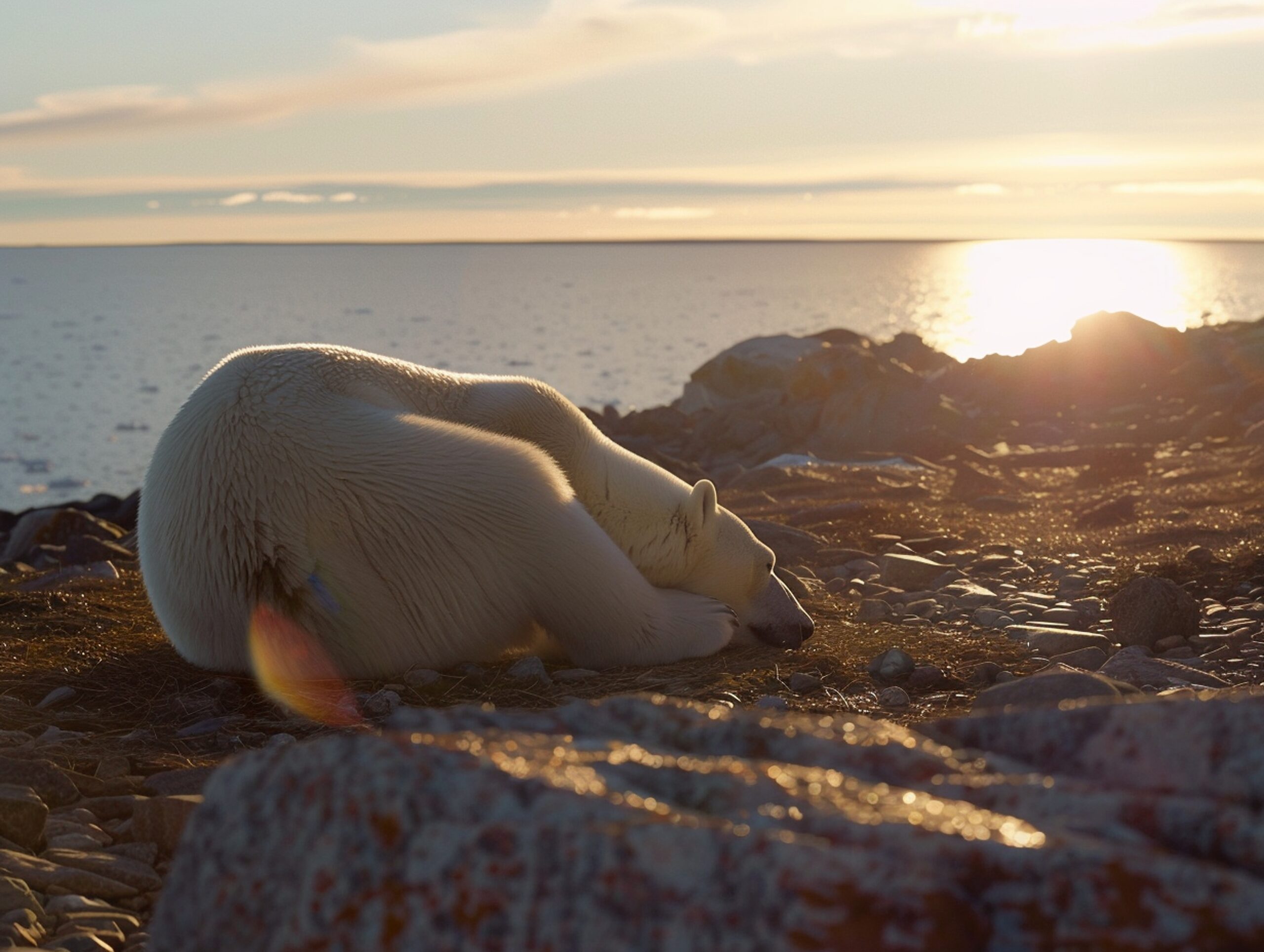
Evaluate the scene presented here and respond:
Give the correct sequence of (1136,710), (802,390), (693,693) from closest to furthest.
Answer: (1136,710), (693,693), (802,390)

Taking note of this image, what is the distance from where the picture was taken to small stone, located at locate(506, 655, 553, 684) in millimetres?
4582

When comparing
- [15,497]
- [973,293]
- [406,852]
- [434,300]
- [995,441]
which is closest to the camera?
[406,852]

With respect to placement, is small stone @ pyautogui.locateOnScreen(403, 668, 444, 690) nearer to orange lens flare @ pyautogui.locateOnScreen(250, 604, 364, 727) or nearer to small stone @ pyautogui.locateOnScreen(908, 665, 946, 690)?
orange lens flare @ pyautogui.locateOnScreen(250, 604, 364, 727)

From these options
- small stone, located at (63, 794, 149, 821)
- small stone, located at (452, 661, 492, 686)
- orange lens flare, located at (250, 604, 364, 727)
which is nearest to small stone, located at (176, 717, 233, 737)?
orange lens flare, located at (250, 604, 364, 727)

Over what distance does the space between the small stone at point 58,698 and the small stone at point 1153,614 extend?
4.36 meters

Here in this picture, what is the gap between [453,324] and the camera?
235 ft

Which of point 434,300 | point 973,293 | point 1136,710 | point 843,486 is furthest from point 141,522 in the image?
point 973,293

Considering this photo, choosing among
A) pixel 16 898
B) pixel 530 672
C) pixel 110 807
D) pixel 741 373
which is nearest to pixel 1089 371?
pixel 741 373

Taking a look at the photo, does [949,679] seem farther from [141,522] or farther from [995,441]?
[995,441]

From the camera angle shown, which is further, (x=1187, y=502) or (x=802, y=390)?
(x=802, y=390)

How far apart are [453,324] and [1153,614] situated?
68.6 meters

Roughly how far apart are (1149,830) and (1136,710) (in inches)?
10.4

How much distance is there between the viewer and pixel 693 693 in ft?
14.6

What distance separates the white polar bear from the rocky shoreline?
0.62ft
